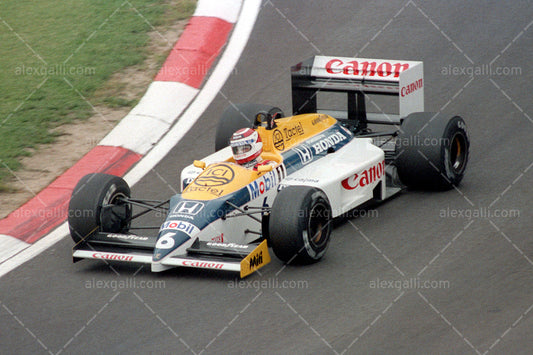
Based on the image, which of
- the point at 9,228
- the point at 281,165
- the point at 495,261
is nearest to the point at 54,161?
the point at 9,228

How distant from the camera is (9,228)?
9.98 metres

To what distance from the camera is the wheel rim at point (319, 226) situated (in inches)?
333

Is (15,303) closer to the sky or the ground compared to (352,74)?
closer to the ground

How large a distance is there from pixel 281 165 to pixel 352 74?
213 cm

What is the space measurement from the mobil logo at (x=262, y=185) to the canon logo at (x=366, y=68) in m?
2.34

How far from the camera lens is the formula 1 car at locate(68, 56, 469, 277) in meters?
8.23

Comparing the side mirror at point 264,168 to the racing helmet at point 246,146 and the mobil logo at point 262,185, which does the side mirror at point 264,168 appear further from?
the racing helmet at point 246,146

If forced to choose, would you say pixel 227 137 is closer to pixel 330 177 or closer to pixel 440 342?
pixel 330 177

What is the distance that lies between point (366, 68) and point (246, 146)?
97.1 inches

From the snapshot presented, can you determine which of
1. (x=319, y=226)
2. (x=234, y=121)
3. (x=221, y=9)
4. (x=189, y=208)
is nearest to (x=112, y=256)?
(x=189, y=208)

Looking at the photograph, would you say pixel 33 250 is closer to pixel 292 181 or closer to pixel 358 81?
pixel 292 181

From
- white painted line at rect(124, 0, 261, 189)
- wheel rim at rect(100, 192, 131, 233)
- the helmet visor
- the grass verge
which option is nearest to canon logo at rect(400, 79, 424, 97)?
the helmet visor

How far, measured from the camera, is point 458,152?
1060 centimetres

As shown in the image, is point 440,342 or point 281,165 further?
point 281,165
